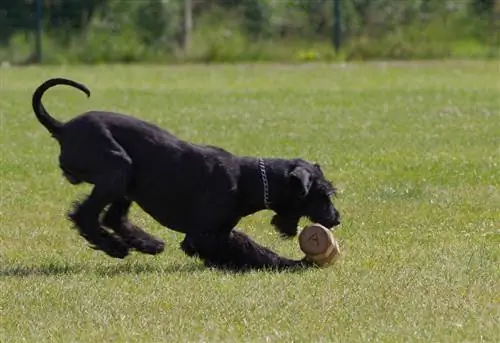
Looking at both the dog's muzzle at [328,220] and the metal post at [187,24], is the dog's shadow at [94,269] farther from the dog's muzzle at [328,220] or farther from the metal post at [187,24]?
the metal post at [187,24]

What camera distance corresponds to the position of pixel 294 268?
735 cm

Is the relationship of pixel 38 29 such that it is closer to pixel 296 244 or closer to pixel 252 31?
pixel 252 31

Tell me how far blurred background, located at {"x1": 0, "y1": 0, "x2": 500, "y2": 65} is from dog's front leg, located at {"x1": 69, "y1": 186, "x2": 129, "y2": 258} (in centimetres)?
2023

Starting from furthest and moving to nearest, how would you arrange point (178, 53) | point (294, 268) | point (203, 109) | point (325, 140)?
point (178, 53), point (203, 109), point (325, 140), point (294, 268)

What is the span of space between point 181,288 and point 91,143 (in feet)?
3.95

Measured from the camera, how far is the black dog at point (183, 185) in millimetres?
7406

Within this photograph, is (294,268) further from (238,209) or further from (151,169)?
(151,169)

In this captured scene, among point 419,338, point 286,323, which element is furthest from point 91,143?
point 419,338

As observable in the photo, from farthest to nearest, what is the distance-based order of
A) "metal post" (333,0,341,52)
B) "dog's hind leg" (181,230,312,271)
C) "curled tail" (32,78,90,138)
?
"metal post" (333,0,341,52) < "curled tail" (32,78,90,138) < "dog's hind leg" (181,230,312,271)

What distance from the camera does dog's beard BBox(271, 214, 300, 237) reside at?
305 inches

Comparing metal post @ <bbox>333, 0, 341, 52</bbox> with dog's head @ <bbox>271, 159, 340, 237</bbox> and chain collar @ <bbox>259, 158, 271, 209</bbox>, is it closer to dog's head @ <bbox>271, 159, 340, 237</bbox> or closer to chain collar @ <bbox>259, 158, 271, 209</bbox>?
dog's head @ <bbox>271, 159, 340, 237</bbox>

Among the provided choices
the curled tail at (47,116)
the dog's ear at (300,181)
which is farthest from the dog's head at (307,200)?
the curled tail at (47,116)

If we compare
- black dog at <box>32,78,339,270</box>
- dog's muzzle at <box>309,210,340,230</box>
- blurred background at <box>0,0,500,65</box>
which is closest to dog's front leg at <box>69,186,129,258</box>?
black dog at <box>32,78,339,270</box>

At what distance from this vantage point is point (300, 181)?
7.44m
